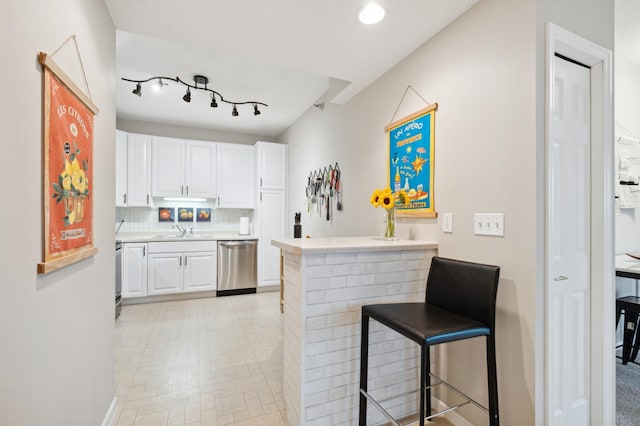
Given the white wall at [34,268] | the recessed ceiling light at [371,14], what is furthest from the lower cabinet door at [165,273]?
the recessed ceiling light at [371,14]

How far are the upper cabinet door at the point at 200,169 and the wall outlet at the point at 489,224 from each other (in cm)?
421

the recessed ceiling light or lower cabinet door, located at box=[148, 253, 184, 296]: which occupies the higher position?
the recessed ceiling light

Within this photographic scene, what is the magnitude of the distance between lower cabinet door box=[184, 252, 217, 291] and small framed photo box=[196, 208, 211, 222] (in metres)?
0.76

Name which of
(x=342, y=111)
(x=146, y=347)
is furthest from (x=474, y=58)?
(x=146, y=347)

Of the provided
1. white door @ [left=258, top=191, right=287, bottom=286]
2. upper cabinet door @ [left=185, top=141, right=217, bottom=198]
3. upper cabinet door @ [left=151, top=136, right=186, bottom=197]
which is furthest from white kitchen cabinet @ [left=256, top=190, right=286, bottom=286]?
upper cabinet door @ [left=151, top=136, right=186, bottom=197]

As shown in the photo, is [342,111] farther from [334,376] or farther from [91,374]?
[91,374]

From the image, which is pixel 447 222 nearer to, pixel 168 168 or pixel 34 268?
pixel 34 268

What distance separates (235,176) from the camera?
202 inches

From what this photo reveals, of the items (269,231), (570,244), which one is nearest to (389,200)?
(570,244)

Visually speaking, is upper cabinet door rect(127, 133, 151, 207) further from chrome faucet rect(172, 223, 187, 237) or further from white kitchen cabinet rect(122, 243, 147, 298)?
white kitchen cabinet rect(122, 243, 147, 298)

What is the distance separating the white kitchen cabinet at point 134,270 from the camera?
4168mm

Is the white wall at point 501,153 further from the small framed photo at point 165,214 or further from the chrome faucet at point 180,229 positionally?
the small framed photo at point 165,214

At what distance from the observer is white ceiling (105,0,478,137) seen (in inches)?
70.3

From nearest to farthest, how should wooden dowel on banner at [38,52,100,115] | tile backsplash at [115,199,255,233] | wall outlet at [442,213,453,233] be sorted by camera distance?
wooden dowel on banner at [38,52,100,115], wall outlet at [442,213,453,233], tile backsplash at [115,199,255,233]
